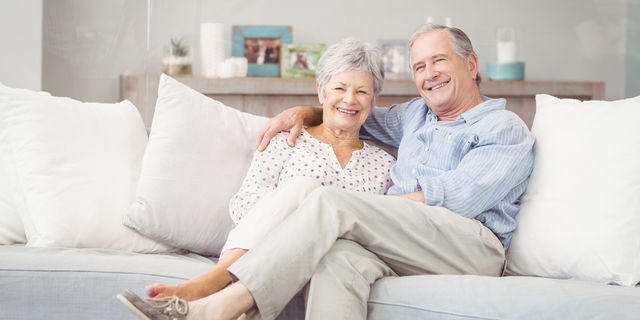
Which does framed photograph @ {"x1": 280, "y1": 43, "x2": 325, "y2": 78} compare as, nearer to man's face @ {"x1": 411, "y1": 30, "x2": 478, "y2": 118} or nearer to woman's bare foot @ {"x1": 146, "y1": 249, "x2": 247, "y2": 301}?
man's face @ {"x1": 411, "y1": 30, "x2": 478, "y2": 118}

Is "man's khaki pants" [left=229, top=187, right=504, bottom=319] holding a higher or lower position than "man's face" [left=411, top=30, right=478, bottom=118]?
lower

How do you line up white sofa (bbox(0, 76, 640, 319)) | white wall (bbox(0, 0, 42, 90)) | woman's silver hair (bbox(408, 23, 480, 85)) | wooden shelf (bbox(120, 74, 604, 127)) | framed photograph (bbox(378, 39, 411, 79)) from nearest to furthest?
white sofa (bbox(0, 76, 640, 319)), woman's silver hair (bbox(408, 23, 480, 85)), white wall (bbox(0, 0, 42, 90)), wooden shelf (bbox(120, 74, 604, 127)), framed photograph (bbox(378, 39, 411, 79))

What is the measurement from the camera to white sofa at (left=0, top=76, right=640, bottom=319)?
62.3 inches

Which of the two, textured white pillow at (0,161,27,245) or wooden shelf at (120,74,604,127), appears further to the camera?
wooden shelf at (120,74,604,127)

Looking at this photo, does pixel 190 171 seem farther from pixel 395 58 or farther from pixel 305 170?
pixel 395 58

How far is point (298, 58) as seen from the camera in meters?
3.85

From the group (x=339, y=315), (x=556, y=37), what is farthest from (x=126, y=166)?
(x=556, y=37)

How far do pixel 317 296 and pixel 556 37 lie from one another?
9.45 ft

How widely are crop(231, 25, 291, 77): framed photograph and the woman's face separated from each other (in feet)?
5.66

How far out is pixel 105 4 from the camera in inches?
140

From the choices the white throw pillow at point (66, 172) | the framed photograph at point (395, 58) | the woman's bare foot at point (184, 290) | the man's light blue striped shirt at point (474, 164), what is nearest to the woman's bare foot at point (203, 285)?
the woman's bare foot at point (184, 290)

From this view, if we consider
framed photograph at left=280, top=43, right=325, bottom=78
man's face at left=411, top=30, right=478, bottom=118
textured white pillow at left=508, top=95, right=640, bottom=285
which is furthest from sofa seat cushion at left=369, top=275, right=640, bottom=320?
framed photograph at left=280, top=43, right=325, bottom=78

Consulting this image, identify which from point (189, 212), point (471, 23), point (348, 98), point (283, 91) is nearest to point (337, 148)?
point (348, 98)

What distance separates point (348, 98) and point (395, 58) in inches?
71.7
